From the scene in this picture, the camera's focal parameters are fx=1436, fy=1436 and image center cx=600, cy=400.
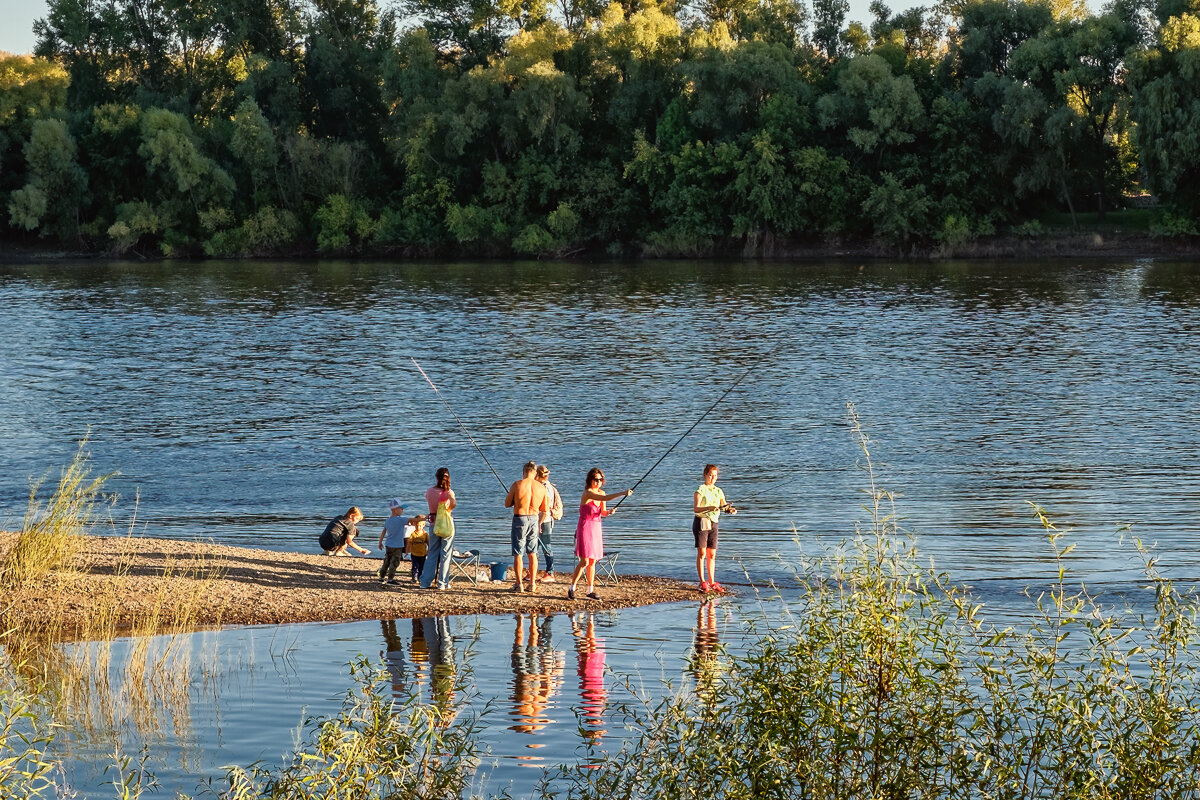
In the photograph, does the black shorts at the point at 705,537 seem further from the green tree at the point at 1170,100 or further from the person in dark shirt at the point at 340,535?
the green tree at the point at 1170,100

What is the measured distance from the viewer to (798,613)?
50.4 feet

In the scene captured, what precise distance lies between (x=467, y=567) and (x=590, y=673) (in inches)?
175

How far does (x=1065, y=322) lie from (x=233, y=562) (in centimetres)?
3536

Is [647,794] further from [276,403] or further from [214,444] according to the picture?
[276,403]

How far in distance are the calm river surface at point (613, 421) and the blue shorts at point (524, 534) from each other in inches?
41.7

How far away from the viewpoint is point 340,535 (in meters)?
18.5

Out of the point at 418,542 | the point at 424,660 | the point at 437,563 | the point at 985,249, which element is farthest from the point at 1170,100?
the point at 424,660

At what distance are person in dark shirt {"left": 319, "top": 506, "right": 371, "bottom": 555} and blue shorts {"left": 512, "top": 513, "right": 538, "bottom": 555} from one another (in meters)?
3.12

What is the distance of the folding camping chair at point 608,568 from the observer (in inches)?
688

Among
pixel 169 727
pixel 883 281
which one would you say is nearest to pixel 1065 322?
pixel 883 281

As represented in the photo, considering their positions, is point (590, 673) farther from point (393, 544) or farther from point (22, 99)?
point (22, 99)

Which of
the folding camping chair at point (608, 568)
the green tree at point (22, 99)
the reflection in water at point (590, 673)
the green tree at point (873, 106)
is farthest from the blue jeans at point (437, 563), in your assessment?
the green tree at point (22, 99)

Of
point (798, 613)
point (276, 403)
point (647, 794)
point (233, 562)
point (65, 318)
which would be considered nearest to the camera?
point (647, 794)

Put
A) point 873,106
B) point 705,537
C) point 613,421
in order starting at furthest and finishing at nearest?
point 873,106
point 613,421
point 705,537
